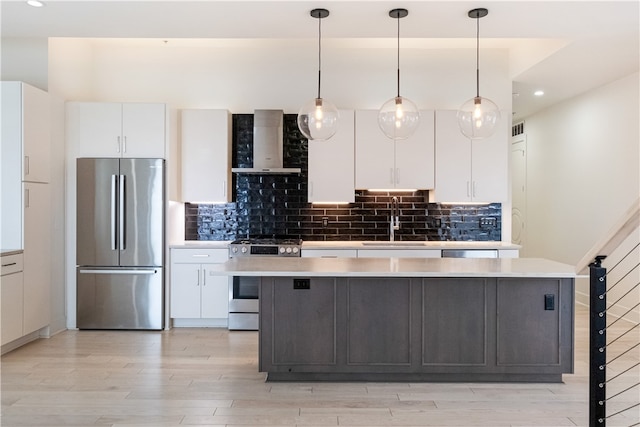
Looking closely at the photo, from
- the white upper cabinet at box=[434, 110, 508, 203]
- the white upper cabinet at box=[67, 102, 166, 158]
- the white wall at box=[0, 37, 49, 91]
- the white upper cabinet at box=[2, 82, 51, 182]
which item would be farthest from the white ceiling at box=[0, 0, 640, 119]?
the white upper cabinet at box=[434, 110, 508, 203]

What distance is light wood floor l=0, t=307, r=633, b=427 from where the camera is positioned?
279 cm

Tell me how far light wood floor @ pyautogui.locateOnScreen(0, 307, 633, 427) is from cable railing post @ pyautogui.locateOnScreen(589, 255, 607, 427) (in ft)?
2.68

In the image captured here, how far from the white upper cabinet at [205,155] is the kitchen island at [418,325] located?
2.03 m

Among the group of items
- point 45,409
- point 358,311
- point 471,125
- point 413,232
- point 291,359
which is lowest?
point 45,409

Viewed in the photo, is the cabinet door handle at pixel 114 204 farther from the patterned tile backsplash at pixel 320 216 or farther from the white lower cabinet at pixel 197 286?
the patterned tile backsplash at pixel 320 216

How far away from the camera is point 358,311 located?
132 inches

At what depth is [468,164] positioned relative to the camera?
516 centimetres

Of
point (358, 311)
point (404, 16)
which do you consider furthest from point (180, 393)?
point (404, 16)

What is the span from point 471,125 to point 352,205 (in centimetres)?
233

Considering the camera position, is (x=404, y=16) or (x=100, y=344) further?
(x=100, y=344)

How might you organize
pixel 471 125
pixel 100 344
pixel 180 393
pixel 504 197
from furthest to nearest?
pixel 504 197 < pixel 100 344 < pixel 471 125 < pixel 180 393

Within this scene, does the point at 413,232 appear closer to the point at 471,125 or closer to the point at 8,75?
the point at 471,125

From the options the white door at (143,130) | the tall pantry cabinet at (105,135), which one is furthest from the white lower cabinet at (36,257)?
the white door at (143,130)

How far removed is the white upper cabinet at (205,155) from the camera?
511cm
